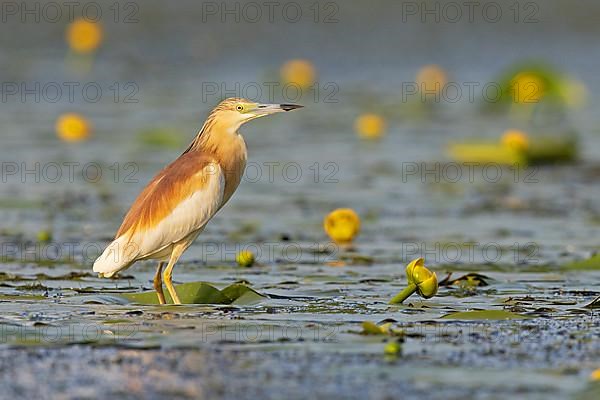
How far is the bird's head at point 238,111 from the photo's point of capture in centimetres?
903

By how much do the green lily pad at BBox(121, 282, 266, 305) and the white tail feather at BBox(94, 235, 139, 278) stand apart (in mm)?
204

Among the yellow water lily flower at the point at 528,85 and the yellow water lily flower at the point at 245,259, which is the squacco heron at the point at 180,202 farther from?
the yellow water lily flower at the point at 528,85

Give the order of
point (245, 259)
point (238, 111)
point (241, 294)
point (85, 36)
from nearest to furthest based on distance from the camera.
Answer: point (241, 294) < point (238, 111) < point (245, 259) < point (85, 36)

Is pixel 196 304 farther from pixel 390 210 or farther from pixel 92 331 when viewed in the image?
pixel 390 210

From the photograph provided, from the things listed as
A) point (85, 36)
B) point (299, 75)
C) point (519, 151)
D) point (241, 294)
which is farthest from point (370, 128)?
point (241, 294)

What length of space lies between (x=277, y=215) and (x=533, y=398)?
6279 mm

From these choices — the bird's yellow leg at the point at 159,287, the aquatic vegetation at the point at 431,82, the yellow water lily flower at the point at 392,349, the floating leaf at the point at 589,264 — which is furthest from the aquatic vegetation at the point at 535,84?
the yellow water lily flower at the point at 392,349

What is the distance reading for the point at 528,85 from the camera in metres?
16.3

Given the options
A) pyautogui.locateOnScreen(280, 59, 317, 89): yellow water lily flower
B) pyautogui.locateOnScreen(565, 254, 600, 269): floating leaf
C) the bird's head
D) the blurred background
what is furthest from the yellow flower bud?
pyautogui.locateOnScreen(280, 59, 317, 89): yellow water lily flower

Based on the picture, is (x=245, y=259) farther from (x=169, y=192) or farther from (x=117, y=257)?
(x=117, y=257)

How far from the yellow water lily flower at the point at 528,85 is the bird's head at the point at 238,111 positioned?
7741 mm

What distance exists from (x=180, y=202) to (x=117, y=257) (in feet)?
1.83

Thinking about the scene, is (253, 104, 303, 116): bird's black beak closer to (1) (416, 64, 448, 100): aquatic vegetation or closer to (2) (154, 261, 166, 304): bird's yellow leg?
(2) (154, 261, 166, 304): bird's yellow leg

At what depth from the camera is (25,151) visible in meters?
15.0
